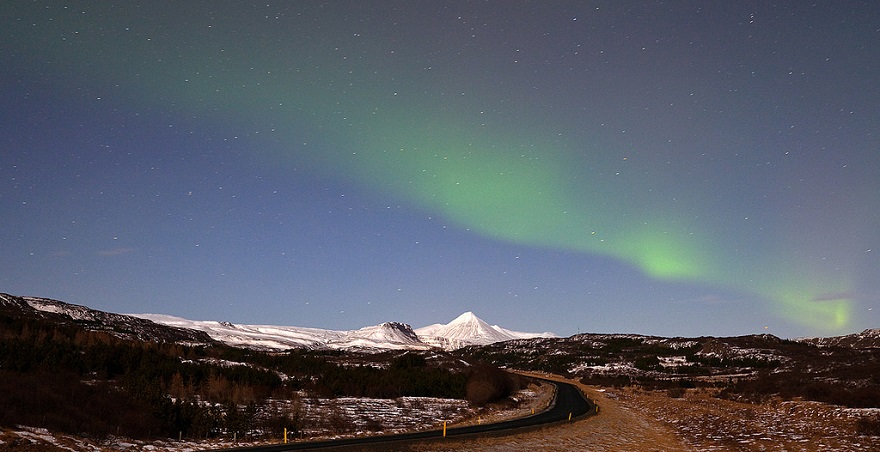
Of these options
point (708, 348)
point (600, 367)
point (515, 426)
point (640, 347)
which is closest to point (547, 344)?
point (640, 347)

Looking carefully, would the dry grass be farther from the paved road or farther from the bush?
the bush

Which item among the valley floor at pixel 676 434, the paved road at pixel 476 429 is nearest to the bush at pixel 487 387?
the valley floor at pixel 676 434

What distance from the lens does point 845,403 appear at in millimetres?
37562

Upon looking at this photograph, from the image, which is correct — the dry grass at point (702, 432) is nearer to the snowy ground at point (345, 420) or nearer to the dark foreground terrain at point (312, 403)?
the dark foreground terrain at point (312, 403)

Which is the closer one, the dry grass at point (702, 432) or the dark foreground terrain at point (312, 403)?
the dark foreground terrain at point (312, 403)

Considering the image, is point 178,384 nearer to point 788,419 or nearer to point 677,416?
point 677,416

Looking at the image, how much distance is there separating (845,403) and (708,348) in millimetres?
94233

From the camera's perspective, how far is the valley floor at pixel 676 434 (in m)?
20.8

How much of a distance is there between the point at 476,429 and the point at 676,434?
13159mm

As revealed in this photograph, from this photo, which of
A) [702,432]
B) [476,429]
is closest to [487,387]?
[476,429]

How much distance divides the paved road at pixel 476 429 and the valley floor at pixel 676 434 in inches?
50.7

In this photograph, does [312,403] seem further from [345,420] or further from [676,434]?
[676,434]

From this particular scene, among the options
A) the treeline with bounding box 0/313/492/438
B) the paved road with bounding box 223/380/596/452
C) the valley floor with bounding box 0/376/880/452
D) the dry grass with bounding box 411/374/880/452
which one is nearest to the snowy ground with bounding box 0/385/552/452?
the valley floor with bounding box 0/376/880/452

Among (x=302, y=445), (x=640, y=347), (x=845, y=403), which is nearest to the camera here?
(x=302, y=445)
